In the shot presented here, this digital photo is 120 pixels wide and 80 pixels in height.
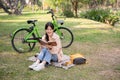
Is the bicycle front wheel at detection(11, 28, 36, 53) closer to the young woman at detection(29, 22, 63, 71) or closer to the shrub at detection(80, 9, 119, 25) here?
the young woman at detection(29, 22, 63, 71)

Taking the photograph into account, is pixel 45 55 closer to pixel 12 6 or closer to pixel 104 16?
pixel 104 16

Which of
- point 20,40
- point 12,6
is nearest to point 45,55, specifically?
point 20,40

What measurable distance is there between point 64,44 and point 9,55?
215 centimetres

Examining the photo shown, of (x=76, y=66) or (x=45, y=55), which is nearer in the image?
(x=45, y=55)

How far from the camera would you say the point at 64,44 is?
9461 mm

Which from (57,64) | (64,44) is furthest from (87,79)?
(64,44)

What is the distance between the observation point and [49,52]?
270 inches

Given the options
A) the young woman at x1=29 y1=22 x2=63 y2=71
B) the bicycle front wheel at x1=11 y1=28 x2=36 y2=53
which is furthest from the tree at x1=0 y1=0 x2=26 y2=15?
the young woman at x1=29 y1=22 x2=63 y2=71

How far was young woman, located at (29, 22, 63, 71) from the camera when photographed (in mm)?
6698

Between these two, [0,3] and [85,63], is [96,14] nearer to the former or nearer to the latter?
[0,3]

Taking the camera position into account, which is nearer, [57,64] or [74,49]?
[57,64]

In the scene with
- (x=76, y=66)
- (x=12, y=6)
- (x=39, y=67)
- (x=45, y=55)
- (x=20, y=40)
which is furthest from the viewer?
(x=12, y=6)

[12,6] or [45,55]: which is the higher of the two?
[45,55]

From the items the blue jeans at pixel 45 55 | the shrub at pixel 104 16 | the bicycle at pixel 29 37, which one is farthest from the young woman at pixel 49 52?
the shrub at pixel 104 16
